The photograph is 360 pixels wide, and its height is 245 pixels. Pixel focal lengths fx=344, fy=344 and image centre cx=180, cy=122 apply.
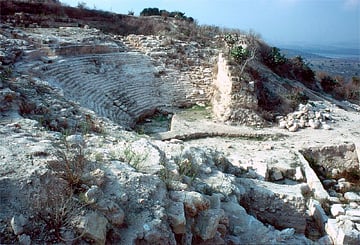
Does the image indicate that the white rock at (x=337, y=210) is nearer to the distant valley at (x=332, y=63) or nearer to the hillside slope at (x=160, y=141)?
the hillside slope at (x=160, y=141)

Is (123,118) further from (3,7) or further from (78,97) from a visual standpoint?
(3,7)

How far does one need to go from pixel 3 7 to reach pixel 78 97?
8761 mm

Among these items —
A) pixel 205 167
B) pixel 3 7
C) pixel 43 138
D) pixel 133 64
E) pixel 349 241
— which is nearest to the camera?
pixel 349 241

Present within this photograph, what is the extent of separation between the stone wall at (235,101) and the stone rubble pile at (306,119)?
807mm

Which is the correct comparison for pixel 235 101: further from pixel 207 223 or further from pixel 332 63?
pixel 332 63

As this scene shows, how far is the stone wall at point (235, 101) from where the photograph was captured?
34.9ft

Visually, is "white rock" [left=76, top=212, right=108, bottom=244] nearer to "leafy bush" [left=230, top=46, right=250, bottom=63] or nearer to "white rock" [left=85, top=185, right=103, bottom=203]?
"white rock" [left=85, top=185, right=103, bottom=203]

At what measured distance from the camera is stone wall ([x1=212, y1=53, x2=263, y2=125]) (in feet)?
34.9

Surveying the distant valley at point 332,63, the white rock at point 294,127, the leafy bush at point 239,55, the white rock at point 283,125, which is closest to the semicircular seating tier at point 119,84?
the leafy bush at point 239,55

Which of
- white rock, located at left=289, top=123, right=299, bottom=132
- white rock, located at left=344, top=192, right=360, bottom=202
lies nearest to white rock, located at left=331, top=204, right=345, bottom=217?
white rock, located at left=344, top=192, right=360, bottom=202

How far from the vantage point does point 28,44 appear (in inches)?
412

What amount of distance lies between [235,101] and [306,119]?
2234 mm

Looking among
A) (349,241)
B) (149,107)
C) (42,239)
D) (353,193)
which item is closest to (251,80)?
(149,107)

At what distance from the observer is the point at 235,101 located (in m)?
11.0
